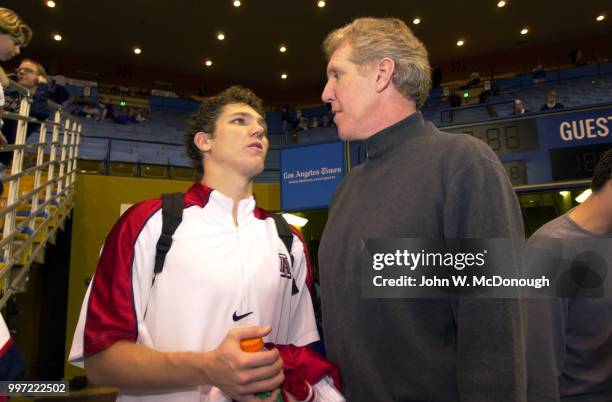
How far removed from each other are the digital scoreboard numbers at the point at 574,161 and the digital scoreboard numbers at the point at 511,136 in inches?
9.1

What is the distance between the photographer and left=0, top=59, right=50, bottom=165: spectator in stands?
405cm

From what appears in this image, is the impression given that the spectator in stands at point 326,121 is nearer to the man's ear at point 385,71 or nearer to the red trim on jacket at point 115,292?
the man's ear at point 385,71

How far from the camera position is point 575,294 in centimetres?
173

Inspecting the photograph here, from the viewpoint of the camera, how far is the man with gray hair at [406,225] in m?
1.10

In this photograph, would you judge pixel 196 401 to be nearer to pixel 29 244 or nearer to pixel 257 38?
pixel 29 244

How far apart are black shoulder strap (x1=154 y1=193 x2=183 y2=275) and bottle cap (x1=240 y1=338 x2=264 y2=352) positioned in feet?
1.93

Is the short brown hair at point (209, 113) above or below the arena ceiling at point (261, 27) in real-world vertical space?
below

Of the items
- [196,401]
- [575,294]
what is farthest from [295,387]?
[575,294]

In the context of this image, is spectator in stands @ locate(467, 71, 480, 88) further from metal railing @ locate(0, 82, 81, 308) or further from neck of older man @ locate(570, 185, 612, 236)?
neck of older man @ locate(570, 185, 612, 236)

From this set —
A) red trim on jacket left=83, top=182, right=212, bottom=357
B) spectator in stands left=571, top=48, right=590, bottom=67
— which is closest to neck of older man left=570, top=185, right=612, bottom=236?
red trim on jacket left=83, top=182, right=212, bottom=357

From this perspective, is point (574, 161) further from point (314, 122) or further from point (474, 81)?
point (314, 122)

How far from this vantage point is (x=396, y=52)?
1528 millimetres

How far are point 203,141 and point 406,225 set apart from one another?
112 centimetres

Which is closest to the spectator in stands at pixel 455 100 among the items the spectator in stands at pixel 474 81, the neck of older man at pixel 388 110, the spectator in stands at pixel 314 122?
the spectator in stands at pixel 474 81
